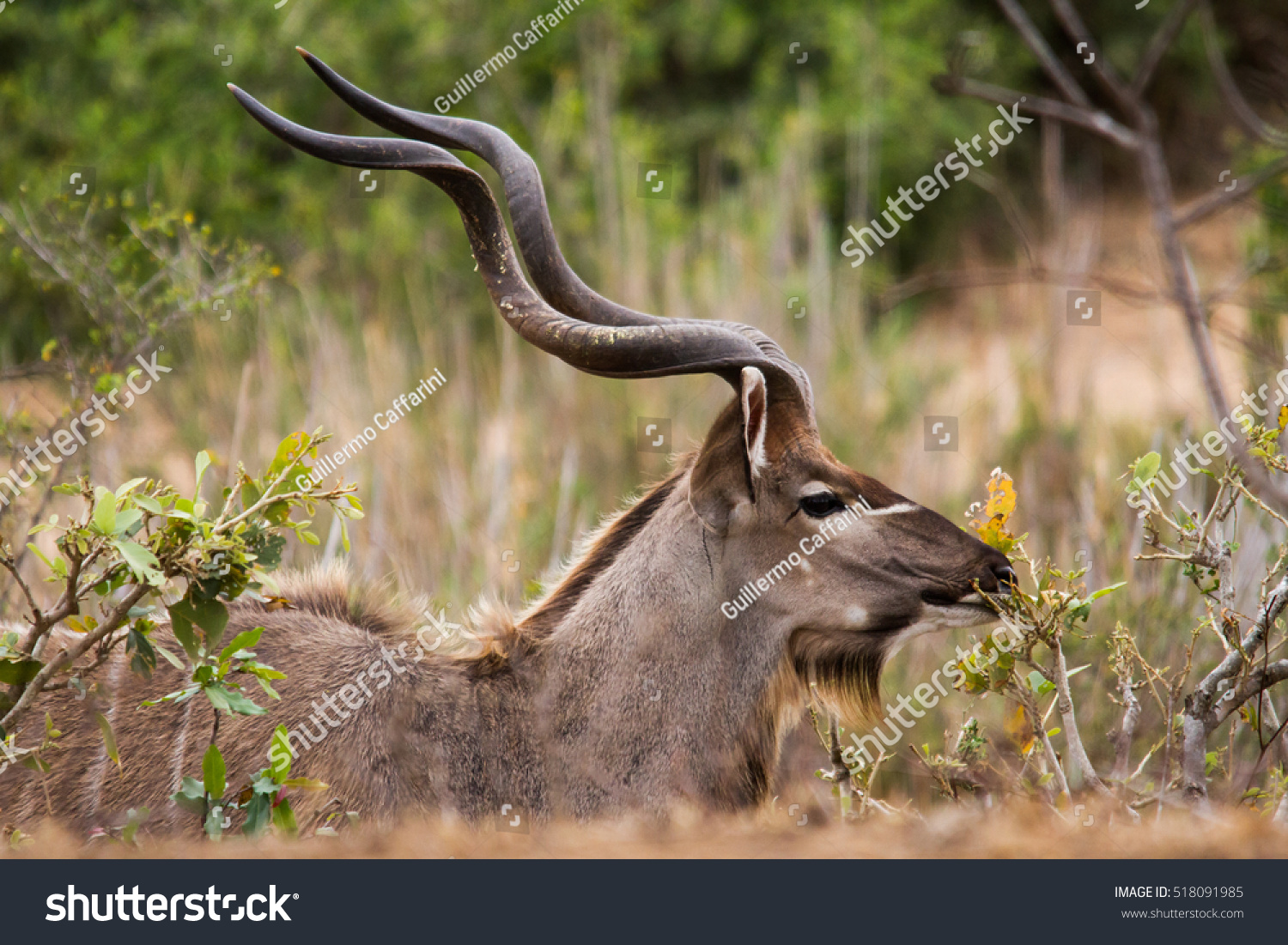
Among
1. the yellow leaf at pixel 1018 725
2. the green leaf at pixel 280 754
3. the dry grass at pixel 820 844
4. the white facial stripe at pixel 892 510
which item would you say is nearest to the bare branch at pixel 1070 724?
the yellow leaf at pixel 1018 725

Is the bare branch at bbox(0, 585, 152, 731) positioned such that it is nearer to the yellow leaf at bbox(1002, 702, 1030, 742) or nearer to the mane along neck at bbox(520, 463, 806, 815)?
the mane along neck at bbox(520, 463, 806, 815)

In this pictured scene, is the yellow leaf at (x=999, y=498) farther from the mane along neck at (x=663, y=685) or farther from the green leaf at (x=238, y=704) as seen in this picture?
the green leaf at (x=238, y=704)

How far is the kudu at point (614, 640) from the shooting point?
3559 millimetres

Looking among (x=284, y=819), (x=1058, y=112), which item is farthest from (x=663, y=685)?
(x=1058, y=112)

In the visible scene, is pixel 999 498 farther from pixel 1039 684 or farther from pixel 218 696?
pixel 218 696

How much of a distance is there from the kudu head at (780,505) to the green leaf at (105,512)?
1.27 metres

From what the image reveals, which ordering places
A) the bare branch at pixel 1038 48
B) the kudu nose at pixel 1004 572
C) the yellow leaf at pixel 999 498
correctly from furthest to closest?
the kudu nose at pixel 1004 572 < the yellow leaf at pixel 999 498 < the bare branch at pixel 1038 48

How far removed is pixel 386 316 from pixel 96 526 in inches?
263

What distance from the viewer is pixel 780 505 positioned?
3.82 meters

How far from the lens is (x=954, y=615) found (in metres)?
3.72

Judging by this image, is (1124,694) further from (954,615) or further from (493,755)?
(493,755)

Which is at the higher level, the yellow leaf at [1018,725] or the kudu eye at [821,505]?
the kudu eye at [821,505]

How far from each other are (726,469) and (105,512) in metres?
1.75
